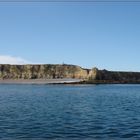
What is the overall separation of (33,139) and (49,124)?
6.16 m

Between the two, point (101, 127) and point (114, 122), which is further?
point (114, 122)

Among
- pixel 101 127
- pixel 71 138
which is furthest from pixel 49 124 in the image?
pixel 71 138

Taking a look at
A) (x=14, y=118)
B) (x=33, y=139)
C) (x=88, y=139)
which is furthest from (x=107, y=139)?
(x=14, y=118)

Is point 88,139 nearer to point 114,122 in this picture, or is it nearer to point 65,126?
point 65,126

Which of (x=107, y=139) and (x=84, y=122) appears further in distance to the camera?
(x=84, y=122)

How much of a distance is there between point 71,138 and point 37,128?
170 inches

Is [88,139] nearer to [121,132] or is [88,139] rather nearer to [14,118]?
[121,132]

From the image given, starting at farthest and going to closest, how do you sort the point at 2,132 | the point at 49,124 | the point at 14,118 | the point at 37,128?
the point at 14,118 < the point at 49,124 < the point at 37,128 < the point at 2,132

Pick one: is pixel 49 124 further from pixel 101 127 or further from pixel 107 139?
pixel 107 139

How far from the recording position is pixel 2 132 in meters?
26.0

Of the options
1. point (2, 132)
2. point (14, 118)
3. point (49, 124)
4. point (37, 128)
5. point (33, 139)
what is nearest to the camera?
point (33, 139)

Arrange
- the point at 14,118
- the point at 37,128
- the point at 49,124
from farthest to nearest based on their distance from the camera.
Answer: the point at 14,118
the point at 49,124
the point at 37,128

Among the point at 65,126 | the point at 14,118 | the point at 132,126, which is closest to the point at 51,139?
the point at 65,126

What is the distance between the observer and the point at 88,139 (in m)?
24.0
